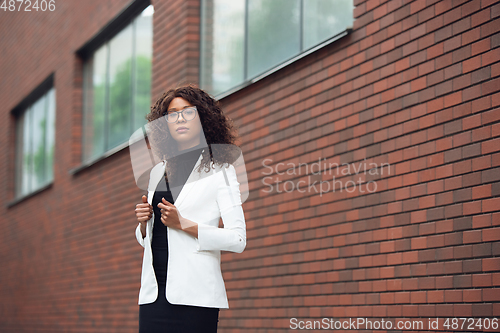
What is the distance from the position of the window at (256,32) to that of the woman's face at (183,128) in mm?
2536

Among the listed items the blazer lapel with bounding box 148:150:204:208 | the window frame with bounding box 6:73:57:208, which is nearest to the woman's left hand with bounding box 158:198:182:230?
the blazer lapel with bounding box 148:150:204:208

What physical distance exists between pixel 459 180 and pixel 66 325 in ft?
25.1

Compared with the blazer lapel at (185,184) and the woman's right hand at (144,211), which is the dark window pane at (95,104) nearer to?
the blazer lapel at (185,184)

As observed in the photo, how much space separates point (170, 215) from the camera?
2.58 m

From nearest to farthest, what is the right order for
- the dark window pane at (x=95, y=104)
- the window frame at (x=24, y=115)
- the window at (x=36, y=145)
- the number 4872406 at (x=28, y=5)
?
1. the dark window pane at (x=95, y=104)
2. the number 4872406 at (x=28, y=5)
3. the window frame at (x=24, y=115)
4. the window at (x=36, y=145)

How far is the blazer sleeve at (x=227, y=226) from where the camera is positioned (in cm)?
261

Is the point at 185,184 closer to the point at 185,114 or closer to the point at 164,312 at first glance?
the point at 185,114

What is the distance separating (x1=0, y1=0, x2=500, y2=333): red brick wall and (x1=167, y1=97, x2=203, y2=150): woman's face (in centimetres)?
59

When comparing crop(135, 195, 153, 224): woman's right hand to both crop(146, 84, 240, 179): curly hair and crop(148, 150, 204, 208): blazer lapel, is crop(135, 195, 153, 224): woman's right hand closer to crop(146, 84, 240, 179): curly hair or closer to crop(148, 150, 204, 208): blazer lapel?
crop(148, 150, 204, 208): blazer lapel

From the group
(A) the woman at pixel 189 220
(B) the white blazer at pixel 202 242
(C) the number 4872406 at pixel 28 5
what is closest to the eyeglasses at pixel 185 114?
(A) the woman at pixel 189 220

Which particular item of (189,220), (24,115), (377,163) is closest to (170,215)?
(189,220)

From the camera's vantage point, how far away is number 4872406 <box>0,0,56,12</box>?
447 inches

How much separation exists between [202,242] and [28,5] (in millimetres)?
11349

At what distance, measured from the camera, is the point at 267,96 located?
5852 millimetres
